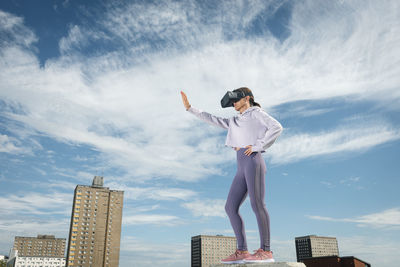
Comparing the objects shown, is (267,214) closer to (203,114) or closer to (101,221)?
(203,114)

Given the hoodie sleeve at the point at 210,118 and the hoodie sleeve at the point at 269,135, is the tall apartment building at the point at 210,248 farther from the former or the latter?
the hoodie sleeve at the point at 269,135

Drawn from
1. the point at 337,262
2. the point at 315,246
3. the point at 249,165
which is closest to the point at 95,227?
the point at 337,262

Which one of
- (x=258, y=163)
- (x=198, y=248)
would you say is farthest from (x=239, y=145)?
(x=198, y=248)

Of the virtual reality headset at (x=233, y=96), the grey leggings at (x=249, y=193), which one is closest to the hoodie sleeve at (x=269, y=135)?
the grey leggings at (x=249, y=193)

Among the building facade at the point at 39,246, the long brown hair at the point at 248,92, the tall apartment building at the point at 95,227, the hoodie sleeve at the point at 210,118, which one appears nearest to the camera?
the long brown hair at the point at 248,92

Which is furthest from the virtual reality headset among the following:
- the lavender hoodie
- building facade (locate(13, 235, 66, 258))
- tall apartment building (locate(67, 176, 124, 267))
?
building facade (locate(13, 235, 66, 258))

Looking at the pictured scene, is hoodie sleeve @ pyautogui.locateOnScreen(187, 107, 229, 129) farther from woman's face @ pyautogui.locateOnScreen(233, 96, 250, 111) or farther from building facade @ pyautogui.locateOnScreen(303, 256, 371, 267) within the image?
building facade @ pyautogui.locateOnScreen(303, 256, 371, 267)

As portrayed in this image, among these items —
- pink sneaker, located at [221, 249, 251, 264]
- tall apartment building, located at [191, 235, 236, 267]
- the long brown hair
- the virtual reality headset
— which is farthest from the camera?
tall apartment building, located at [191, 235, 236, 267]

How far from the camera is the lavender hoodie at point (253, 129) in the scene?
7219mm

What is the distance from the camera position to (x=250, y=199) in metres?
7.09

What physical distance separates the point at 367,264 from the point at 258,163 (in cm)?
2106

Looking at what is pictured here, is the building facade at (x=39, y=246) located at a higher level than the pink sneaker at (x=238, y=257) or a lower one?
higher

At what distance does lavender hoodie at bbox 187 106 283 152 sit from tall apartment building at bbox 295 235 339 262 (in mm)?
172548

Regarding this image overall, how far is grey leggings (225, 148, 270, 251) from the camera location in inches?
271
